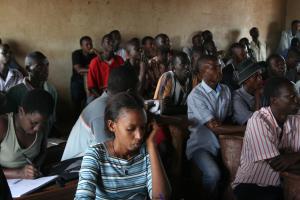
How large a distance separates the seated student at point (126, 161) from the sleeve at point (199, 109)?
1428mm

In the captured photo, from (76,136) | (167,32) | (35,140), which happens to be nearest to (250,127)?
(76,136)

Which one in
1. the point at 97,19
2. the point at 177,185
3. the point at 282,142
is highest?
the point at 97,19

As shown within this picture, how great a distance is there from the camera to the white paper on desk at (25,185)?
87.9 inches

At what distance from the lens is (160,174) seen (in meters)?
2.06

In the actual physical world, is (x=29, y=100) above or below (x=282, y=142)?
above

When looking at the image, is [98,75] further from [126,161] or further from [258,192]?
[126,161]

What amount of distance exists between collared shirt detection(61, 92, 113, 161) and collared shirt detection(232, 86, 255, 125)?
4.37ft

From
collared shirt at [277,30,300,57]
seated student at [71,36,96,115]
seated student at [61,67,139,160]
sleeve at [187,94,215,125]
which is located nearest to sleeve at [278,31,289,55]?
collared shirt at [277,30,300,57]

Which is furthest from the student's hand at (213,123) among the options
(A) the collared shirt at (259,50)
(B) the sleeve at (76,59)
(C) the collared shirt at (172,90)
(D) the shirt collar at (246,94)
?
(A) the collared shirt at (259,50)

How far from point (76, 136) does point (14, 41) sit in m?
4.03

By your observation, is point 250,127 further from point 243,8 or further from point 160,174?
point 243,8

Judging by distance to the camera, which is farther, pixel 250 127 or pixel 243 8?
pixel 243 8

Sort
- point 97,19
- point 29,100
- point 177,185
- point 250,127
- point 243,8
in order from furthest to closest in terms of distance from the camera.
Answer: point 243,8 → point 97,19 → point 177,185 → point 250,127 → point 29,100

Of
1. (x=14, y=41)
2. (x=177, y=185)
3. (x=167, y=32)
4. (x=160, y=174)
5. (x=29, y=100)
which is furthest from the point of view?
(x=167, y=32)
